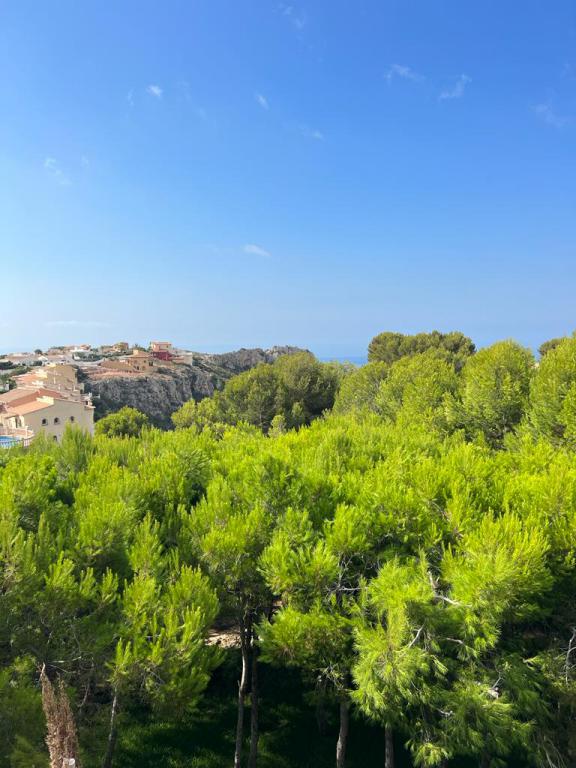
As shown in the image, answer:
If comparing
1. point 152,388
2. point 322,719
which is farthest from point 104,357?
point 322,719

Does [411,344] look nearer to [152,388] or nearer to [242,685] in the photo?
[152,388]

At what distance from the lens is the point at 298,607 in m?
7.89

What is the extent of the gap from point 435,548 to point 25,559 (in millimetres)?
7174

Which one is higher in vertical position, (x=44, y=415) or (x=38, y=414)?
(x=38, y=414)

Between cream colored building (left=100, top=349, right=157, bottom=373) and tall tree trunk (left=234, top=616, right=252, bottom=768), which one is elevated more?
cream colored building (left=100, top=349, right=157, bottom=373)

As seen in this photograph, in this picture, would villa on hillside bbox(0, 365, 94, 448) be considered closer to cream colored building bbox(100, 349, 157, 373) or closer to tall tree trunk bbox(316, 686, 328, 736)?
tall tree trunk bbox(316, 686, 328, 736)

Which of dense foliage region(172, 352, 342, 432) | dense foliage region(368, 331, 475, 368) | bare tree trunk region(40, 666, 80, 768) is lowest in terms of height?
bare tree trunk region(40, 666, 80, 768)

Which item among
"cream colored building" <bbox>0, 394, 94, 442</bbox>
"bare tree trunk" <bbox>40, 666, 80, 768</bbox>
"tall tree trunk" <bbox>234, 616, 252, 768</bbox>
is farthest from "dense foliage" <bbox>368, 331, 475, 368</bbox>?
"bare tree trunk" <bbox>40, 666, 80, 768</bbox>

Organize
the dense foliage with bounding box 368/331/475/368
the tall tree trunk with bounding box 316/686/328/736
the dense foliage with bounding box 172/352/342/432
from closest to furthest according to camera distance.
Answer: the tall tree trunk with bounding box 316/686/328/736
the dense foliage with bounding box 172/352/342/432
the dense foliage with bounding box 368/331/475/368

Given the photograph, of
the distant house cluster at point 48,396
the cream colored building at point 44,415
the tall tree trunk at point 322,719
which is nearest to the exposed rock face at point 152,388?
the distant house cluster at point 48,396

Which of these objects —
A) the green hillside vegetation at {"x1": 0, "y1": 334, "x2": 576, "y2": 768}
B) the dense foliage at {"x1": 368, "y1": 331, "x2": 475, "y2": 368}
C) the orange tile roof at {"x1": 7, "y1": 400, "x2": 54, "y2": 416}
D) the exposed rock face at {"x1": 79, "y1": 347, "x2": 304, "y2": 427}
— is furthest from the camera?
the exposed rock face at {"x1": 79, "y1": 347, "x2": 304, "y2": 427}

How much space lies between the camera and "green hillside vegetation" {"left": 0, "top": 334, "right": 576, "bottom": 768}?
269 inches

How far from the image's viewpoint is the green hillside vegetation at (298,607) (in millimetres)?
6832

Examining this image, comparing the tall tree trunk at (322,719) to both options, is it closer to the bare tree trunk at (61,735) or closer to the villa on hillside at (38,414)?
the bare tree trunk at (61,735)
